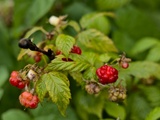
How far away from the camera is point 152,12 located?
2.82m

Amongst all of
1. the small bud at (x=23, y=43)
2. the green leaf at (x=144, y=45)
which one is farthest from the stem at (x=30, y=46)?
the green leaf at (x=144, y=45)

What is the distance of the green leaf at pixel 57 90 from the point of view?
4.65 ft

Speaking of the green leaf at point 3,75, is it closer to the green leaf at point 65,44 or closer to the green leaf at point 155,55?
the green leaf at point 65,44

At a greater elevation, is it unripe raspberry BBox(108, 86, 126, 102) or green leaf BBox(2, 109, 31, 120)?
unripe raspberry BBox(108, 86, 126, 102)

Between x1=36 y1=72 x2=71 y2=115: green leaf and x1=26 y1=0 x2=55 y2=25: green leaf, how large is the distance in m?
0.67

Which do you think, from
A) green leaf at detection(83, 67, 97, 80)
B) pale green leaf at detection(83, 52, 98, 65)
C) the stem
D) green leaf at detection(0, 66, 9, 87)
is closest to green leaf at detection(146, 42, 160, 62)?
pale green leaf at detection(83, 52, 98, 65)

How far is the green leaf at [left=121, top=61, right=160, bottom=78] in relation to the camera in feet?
5.70

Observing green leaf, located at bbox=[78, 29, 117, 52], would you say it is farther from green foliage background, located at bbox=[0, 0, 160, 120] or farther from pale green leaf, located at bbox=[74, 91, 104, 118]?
pale green leaf, located at bbox=[74, 91, 104, 118]

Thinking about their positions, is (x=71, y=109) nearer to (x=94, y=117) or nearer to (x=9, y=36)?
(x=94, y=117)

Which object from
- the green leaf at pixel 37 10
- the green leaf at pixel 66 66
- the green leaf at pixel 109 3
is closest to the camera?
the green leaf at pixel 66 66

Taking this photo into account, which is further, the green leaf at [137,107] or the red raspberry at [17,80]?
the green leaf at [137,107]

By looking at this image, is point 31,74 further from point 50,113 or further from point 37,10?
point 37,10

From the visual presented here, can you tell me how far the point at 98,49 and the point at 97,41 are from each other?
4 cm

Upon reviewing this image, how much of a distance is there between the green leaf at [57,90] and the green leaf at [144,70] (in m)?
0.40
